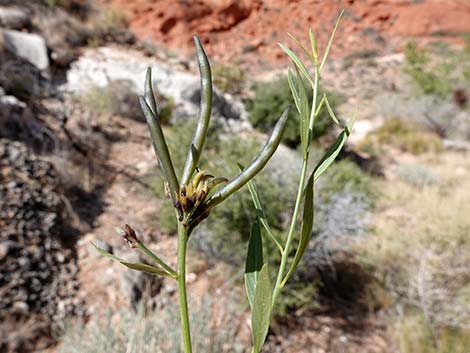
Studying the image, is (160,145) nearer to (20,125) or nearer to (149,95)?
(149,95)

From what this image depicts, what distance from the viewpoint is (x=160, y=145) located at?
1.06 ft

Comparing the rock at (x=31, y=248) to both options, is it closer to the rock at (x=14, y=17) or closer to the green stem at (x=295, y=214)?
the green stem at (x=295, y=214)

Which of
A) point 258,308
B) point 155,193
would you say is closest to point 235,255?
point 155,193

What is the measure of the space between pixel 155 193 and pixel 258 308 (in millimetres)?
3102

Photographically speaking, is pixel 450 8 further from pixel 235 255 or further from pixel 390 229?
pixel 235 255

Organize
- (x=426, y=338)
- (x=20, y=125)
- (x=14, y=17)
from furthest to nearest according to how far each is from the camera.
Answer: (x=14, y=17), (x=20, y=125), (x=426, y=338)

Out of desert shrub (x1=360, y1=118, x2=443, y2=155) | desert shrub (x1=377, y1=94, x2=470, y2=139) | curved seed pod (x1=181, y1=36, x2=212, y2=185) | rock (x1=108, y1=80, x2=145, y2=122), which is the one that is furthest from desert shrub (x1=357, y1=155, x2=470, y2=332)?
desert shrub (x1=377, y1=94, x2=470, y2=139)

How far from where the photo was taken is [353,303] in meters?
2.78

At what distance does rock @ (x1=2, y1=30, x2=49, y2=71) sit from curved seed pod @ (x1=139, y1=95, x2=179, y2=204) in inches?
235

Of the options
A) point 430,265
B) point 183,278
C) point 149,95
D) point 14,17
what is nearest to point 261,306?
point 183,278

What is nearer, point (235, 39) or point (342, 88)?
point (342, 88)

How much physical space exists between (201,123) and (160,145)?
0.13 ft

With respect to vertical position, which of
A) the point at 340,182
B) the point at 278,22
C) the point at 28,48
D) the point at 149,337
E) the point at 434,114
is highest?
the point at 278,22

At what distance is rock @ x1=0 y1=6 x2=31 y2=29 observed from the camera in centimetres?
639
